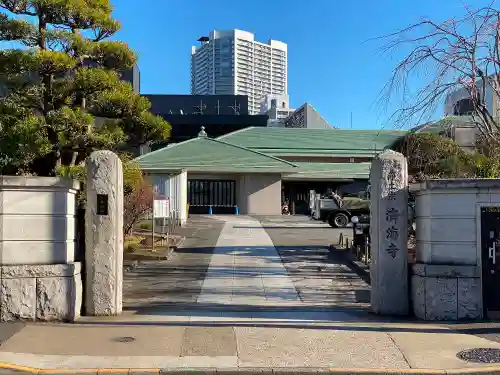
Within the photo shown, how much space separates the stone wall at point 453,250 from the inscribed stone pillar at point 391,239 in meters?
0.38

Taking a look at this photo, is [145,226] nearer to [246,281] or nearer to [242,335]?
[246,281]

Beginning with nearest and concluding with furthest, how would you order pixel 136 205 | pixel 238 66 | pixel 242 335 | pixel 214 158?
pixel 242 335, pixel 136 205, pixel 214 158, pixel 238 66

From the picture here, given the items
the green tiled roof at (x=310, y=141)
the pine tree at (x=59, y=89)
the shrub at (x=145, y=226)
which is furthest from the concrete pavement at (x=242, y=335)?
the green tiled roof at (x=310, y=141)

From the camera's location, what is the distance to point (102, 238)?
31.8ft

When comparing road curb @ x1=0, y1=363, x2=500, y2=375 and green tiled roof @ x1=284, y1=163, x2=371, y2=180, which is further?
green tiled roof @ x1=284, y1=163, x2=371, y2=180

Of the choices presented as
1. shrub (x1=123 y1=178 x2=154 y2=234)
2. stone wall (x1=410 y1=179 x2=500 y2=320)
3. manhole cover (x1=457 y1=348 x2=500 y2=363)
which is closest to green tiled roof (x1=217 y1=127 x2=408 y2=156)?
shrub (x1=123 y1=178 x2=154 y2=234)

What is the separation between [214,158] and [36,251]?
31937 mm

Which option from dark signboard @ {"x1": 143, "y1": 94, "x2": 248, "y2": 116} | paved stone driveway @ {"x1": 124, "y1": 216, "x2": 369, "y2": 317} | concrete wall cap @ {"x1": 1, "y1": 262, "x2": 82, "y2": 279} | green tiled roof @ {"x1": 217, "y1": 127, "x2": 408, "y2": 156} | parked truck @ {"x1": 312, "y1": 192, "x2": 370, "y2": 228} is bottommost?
paved stone driveway @ {"x1": 124, "y1": 216, "x2": 369, "y2": 317}

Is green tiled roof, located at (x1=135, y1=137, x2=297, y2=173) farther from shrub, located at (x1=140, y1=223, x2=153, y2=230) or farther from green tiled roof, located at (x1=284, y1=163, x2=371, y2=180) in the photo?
shrub, located at (x1=140, y1=223, x2=153, y2=230)

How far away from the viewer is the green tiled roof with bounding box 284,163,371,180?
46.1 metres

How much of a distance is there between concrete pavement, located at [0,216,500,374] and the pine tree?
3.61m

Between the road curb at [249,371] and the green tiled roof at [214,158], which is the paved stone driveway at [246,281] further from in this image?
the green tiled roof at [214,158]

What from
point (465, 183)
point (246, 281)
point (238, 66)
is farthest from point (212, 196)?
point (238, 66)

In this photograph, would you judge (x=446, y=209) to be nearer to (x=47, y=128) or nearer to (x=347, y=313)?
(x=347, y=313)
